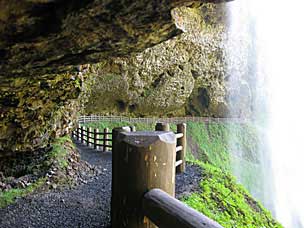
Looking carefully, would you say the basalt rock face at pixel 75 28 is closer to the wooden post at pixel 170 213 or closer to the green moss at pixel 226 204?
the wooden post at pixel 170 213

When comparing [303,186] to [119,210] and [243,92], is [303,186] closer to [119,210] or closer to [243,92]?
[243,92]

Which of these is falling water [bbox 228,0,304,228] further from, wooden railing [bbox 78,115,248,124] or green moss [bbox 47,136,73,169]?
green moss [bbox 47,136,73,169]

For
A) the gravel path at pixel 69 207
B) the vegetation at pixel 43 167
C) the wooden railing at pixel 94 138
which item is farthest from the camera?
the wooden railing at pixel 94 138

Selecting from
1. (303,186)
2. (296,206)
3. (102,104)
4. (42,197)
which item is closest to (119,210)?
(42,197)

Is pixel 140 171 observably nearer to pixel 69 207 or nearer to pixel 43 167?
pixel 69 207

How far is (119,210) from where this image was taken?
2570 mm

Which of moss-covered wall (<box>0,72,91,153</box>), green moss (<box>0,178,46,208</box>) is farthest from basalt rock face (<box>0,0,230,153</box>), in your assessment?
green moss (<box>0,178,46,208</box>)

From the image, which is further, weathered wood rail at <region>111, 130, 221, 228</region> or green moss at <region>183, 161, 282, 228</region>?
green moss at <region>183, 161, 282, 228</region>

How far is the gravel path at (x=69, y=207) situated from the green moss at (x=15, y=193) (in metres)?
0.18

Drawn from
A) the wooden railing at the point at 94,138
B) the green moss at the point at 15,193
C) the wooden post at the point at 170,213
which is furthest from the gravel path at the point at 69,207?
the wooden railing at the point at 94,138

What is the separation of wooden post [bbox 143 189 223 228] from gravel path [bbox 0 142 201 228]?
193 centimetres

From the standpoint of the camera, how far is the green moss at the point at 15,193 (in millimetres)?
5245

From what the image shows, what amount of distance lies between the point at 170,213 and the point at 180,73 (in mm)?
15190

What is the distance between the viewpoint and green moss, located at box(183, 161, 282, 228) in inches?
204
